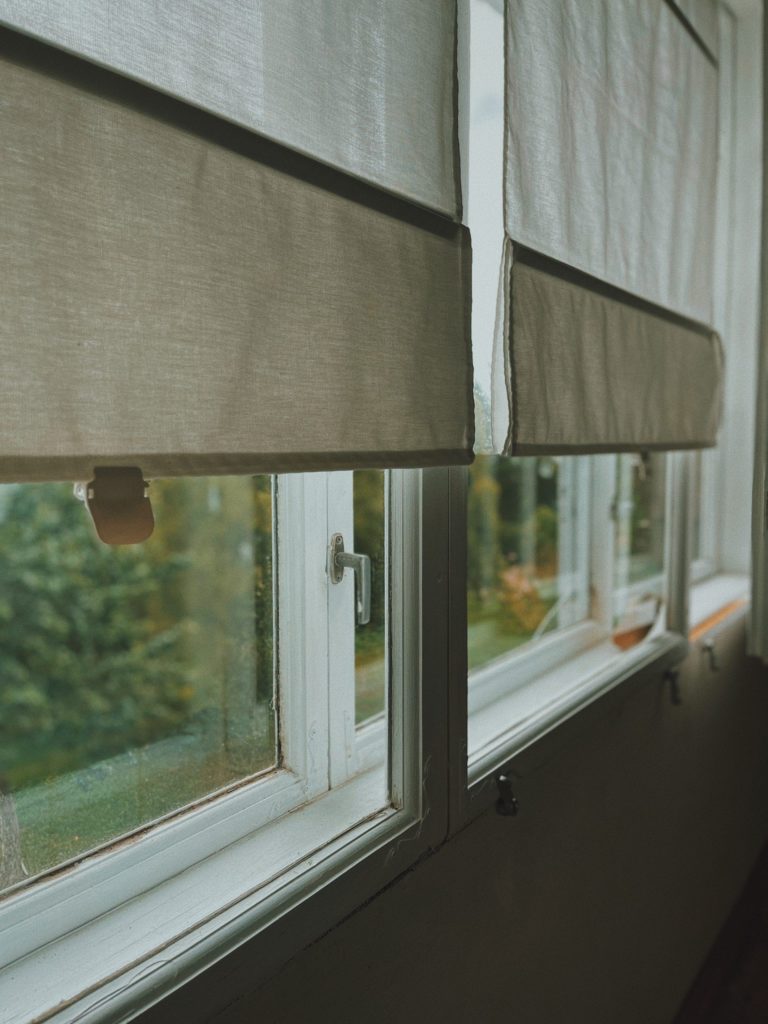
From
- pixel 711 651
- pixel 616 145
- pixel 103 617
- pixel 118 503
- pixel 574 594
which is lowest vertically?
pixel 103 617

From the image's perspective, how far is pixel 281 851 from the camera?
36.6 inches

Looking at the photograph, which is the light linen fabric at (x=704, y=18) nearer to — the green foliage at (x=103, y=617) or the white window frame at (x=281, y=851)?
the white window frame at (x=281, y=851)

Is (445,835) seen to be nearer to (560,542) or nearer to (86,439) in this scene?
(86,439)

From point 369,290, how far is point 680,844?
157 centimetres

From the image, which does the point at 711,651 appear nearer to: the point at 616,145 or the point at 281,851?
the point at 616,145

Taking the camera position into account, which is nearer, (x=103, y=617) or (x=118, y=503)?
(x=118, y=503)

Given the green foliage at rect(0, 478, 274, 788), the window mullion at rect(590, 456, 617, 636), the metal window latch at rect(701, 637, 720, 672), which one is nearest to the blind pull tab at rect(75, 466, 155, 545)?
the window mullion at rect(590, 456, 617, 636)

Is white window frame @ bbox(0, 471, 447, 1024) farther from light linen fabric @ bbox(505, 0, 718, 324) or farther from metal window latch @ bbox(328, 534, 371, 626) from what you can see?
light linen fabric @ bbox(505, 0, 718, 324)

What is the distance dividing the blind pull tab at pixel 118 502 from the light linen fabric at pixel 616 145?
665 millimetres

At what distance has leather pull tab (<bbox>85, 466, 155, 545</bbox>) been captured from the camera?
682mm

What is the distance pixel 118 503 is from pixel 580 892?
1148mm

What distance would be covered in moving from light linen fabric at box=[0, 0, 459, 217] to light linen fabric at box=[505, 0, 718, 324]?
0.19 m

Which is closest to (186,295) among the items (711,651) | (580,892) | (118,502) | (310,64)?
(118,502)

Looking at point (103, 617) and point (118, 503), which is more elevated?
point (118, 503)
